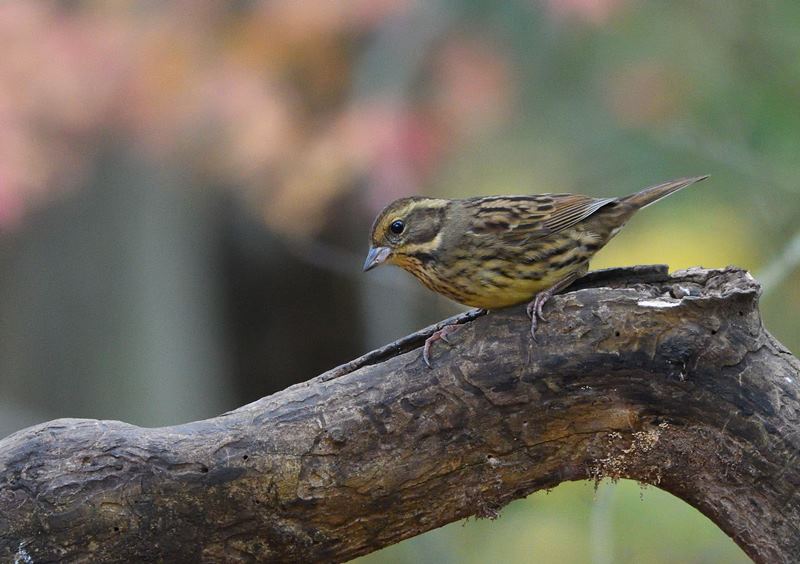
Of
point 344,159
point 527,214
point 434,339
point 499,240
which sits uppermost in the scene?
point 344,159

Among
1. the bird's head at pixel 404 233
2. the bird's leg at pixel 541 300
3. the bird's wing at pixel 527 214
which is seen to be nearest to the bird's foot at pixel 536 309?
the bird's leg at pixel 541 300

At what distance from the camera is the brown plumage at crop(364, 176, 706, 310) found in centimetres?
413

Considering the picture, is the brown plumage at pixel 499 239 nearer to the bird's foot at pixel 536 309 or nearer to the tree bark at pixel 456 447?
the bird's foot at pixel 536 309

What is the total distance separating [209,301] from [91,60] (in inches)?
112

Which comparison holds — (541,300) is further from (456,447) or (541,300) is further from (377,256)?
(377,256)

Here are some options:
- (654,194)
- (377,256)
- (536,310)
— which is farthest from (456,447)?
(654,194)

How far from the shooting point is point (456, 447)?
3562 mm

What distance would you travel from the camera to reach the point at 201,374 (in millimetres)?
8719

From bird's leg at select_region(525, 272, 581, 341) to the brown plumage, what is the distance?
0.02m

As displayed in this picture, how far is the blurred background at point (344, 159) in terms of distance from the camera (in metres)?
6.66

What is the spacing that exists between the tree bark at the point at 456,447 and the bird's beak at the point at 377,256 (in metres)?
0.85

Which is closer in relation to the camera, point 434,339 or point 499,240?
point 434,339

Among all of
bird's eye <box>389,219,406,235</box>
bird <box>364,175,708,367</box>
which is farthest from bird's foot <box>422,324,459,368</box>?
bird's eye <box>389,219,406,235</box>

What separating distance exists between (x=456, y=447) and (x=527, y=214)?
48.1 inches
